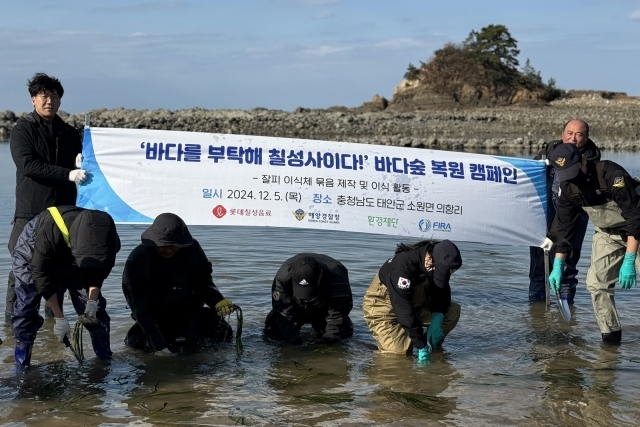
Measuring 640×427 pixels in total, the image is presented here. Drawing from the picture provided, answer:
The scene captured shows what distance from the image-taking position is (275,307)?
6.75 metres

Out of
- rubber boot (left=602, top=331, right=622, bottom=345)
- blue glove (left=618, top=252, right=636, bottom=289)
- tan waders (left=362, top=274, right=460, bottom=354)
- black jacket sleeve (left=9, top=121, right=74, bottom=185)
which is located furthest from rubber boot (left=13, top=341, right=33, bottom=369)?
rubber boot (left=602, top=331, right=622, bottom=345)

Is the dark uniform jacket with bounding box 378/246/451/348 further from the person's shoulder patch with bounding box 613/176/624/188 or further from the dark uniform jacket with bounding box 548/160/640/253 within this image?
the person's shoulder patch with bounding box 613/176/624/188

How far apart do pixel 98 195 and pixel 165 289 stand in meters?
1.24

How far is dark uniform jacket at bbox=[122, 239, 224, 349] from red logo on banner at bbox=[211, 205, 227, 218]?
81cm

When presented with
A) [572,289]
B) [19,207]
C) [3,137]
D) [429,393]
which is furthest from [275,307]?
[3,137]

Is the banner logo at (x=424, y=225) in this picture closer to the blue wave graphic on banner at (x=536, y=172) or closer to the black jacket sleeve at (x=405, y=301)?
the blue wave graphic on banner at (x=536, y=172)

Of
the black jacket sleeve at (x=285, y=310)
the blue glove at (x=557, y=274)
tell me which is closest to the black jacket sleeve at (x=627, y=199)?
the blue glove at (x=557, y=274)

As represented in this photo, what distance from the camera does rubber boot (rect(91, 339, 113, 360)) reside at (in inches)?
240

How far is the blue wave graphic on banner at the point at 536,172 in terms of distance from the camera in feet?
24.7

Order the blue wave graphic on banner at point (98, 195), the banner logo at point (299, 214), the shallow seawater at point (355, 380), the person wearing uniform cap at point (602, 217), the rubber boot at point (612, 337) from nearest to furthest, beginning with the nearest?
1. the shallow seawater at point (355, 380)
2. the person wearing uniform cap at point (602, 217)
3. the rubber boot at point (612, 337)
4. the blue wave graphic on banner at point (98, 195)
5. the banner logo at point (299, 214)

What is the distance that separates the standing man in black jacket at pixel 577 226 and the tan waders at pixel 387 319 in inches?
55.2

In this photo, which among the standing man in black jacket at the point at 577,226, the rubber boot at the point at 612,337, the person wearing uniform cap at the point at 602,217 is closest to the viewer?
the person wearing uniform cap at the point at 602,217

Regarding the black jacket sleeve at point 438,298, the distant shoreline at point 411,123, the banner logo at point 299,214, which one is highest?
the distant shoreline at point 411,123

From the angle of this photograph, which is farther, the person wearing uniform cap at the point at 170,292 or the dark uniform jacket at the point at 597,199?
the dark uniform jacket at the point at 597,199
